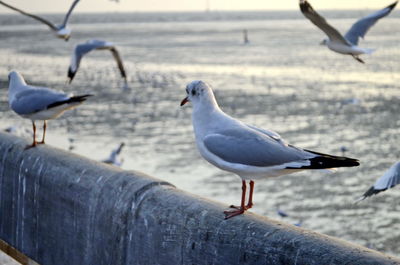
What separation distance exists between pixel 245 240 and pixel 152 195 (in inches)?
24.7

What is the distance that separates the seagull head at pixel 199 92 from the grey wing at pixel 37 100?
2160mm

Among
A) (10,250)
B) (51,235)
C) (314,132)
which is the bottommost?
(314,132)

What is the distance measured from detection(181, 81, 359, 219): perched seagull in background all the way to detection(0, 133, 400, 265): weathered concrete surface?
0.97 feet

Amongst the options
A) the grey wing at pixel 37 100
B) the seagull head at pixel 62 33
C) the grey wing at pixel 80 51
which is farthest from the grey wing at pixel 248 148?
the seagull head at pixel 62 33

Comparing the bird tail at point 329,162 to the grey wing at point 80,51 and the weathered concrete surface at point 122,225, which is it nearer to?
the weathered concrete surface at point 122,225

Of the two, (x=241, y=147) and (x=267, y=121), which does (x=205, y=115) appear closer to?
(x=241, y=147)

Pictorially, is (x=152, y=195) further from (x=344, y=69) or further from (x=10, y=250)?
(x=344, y=69)

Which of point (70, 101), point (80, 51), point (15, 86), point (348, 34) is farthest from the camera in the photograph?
point (348, 34)

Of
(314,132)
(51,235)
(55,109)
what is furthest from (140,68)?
(51,235)

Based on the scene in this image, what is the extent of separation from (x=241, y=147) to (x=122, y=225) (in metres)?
0.63

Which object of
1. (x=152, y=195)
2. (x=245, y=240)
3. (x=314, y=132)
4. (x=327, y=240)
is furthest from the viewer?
(x=314, y=132)

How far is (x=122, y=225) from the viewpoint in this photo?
3.14 metres

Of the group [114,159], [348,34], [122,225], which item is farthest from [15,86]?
[348,34]

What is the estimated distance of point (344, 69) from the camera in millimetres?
24828
